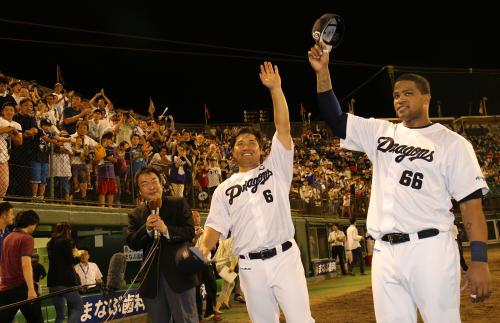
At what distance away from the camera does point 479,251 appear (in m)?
3.24

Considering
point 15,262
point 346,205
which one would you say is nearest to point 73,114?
point 15,262

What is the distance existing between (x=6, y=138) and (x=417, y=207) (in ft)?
24.6

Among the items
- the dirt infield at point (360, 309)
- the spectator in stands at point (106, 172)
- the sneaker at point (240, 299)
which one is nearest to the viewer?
the dirt infield at point (360, 309)

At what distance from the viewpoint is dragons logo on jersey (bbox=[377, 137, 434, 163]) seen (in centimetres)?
350

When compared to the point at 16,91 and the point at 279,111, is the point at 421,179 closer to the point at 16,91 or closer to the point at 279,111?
the point at 279,111

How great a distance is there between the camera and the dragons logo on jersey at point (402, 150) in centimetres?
350

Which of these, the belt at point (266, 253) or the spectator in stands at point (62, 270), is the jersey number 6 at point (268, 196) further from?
the spectator in stands at point (62, 270)

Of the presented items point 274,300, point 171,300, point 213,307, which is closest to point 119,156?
point 213,307

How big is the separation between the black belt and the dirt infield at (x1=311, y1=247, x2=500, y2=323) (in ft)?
18.7

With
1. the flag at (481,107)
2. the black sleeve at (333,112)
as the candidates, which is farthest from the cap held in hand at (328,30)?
the flag at (481,107)

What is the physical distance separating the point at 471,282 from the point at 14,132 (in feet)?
25.9

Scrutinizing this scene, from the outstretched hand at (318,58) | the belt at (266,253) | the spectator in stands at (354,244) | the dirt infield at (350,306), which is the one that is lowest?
the dirt infield at (350,306)

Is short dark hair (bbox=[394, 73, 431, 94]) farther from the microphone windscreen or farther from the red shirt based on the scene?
the red shirt

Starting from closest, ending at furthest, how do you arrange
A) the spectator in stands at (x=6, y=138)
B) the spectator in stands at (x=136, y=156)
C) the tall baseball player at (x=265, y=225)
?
1. the tall baseball player at (x=265, y=225)
2. the spectator in stands at (x=6, y=138)
3. the spectator in stands at (x=136, y=156)
